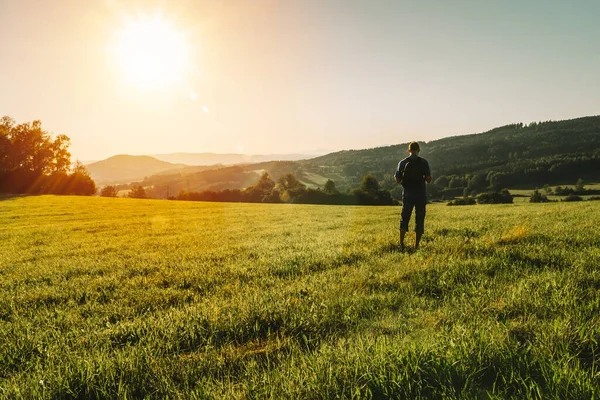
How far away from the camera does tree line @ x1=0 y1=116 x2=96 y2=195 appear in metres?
70.5

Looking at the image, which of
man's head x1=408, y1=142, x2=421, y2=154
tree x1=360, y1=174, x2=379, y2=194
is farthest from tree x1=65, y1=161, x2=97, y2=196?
man's head x1=408, y1=142, x2=421, y2=154

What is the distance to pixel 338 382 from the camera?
2686mm

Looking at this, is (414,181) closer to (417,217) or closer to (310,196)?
Answer: (417,217)

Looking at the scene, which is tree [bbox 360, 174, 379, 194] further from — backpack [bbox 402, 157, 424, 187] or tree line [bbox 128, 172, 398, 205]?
backpack [bbox 402, 157, 424, 187]

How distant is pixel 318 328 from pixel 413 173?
267 inches

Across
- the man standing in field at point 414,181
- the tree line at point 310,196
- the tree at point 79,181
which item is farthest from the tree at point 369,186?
the man standing in field at point 414,181

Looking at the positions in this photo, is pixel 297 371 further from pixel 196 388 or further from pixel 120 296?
pixel 120 296

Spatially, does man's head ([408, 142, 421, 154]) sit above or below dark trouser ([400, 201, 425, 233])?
above

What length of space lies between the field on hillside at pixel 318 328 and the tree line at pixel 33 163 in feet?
277

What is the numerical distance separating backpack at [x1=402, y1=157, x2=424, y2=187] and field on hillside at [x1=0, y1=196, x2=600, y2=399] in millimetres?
2528

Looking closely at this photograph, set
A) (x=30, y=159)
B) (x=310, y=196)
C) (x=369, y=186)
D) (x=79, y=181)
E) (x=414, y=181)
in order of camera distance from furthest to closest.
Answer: (x=369, y=186) < (x=310, y=196) < (x=79, y=181) < (x=30, y=159) < (x=414, y=181)

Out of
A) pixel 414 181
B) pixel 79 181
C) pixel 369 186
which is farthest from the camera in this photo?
pixel 369 186

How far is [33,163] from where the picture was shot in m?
74.4

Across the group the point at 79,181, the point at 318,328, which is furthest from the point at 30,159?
the point at 318,328
